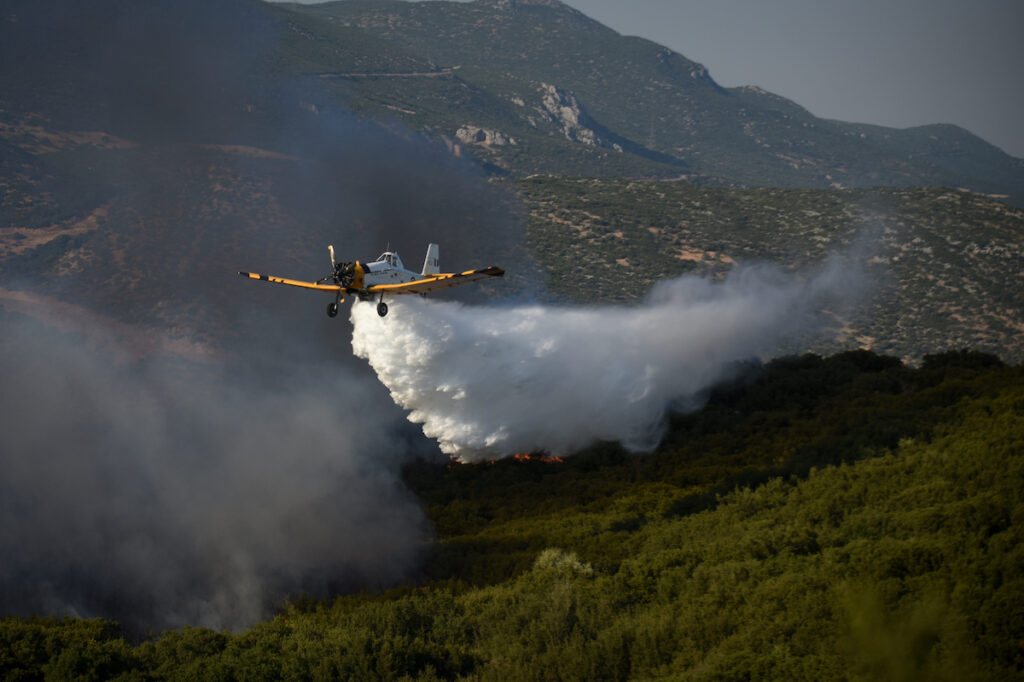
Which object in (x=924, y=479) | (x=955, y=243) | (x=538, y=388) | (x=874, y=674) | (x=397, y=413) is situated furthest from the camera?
(x=955, y=243)

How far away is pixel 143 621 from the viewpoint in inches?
1672

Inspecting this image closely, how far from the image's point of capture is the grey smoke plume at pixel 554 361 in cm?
4616

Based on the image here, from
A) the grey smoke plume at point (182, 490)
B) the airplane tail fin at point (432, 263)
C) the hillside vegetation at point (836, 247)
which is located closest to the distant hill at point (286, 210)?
the hillside vegetation at point (836, 247)

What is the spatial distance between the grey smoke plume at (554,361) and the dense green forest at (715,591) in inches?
252

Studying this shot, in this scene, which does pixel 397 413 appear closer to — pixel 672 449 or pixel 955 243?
pixel 672 449

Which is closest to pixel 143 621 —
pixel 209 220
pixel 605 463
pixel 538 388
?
pixel 538 388

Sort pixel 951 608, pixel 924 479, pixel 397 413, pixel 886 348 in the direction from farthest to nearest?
1. pixel 886 348
2. pixel 397 413
3. pixel 924 479
4. pixel 951 608

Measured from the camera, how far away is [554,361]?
54750mm

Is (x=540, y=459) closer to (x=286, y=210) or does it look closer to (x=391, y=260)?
(x=391, y=260)

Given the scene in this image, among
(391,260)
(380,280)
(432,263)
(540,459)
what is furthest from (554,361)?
(380,280)

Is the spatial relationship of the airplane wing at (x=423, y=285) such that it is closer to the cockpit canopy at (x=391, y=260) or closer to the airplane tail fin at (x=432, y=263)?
the cockpit canopy at (x=391, y=260)

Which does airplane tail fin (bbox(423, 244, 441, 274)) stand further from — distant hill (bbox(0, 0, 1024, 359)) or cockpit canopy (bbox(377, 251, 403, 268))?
distant hill (bbox(0, 0, 1024, 359))

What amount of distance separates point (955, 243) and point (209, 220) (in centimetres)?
11148

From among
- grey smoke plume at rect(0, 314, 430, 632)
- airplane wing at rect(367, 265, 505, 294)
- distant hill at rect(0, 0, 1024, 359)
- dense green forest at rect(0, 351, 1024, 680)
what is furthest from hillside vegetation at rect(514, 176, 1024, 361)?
airplane wing at rect(367, 265, 505, 294)
